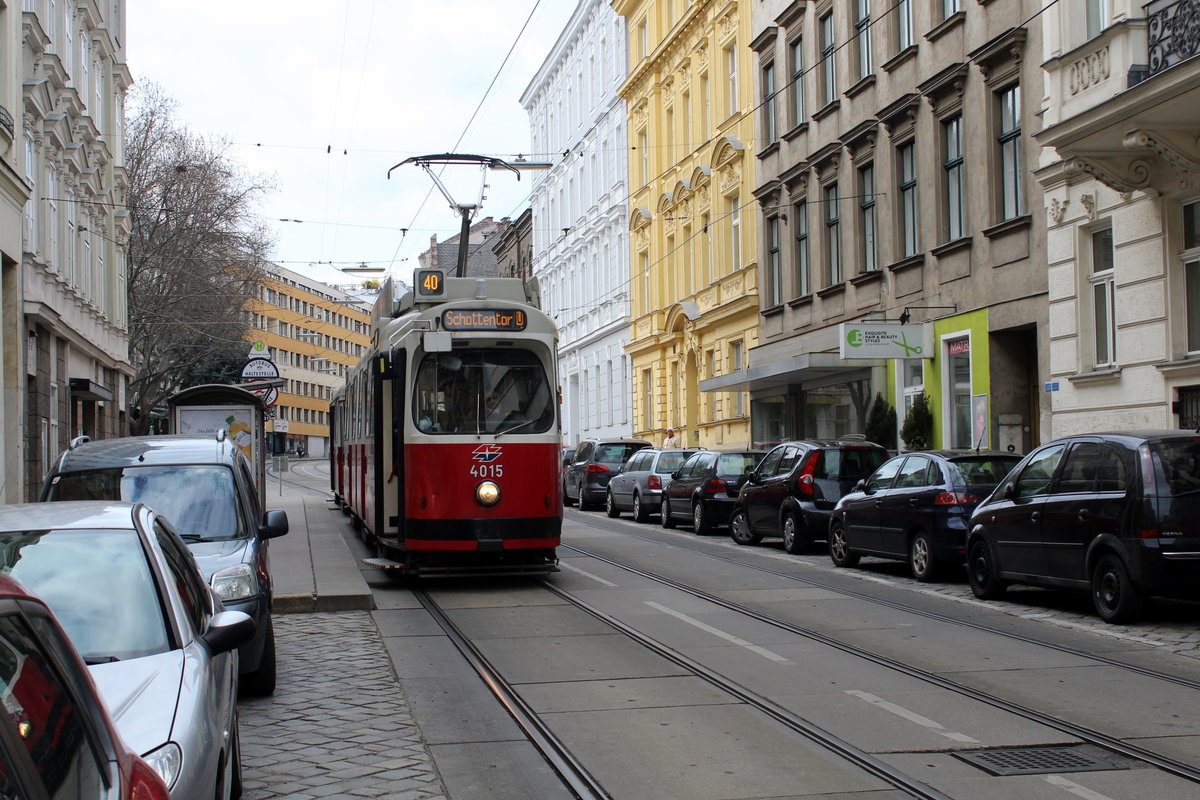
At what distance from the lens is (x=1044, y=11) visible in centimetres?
2058

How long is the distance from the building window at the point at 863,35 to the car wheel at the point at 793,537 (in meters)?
12.5

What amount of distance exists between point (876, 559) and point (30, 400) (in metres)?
17.4

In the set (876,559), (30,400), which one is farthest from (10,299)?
(876,559)

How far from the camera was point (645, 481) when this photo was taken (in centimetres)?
2830

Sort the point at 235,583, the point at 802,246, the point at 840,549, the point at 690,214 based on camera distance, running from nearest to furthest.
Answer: the point at 235,583, the point at 840,549, the point at 802,246, the point at 690,214

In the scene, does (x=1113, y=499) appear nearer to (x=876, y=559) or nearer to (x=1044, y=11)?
(x=876, y=559)

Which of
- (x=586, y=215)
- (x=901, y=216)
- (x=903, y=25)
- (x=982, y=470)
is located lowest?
(x=982, y=470)

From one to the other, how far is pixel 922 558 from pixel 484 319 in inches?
226

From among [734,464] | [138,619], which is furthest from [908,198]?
[138,619]

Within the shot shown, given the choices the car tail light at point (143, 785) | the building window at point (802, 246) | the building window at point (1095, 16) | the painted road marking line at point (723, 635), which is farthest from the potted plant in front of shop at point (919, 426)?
the car tail light at point (143, 785)

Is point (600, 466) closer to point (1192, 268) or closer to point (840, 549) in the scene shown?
point (840, 549)

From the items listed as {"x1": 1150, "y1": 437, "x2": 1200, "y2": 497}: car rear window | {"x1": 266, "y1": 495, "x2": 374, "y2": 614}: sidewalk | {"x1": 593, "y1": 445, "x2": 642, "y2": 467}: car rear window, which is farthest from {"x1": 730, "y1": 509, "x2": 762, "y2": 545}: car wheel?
{"x1": 593, "y1": 445, "x2": 642, "y2": 467}: car rear window

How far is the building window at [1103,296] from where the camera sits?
1944cm

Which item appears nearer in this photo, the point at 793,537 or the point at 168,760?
the point at 168,760
